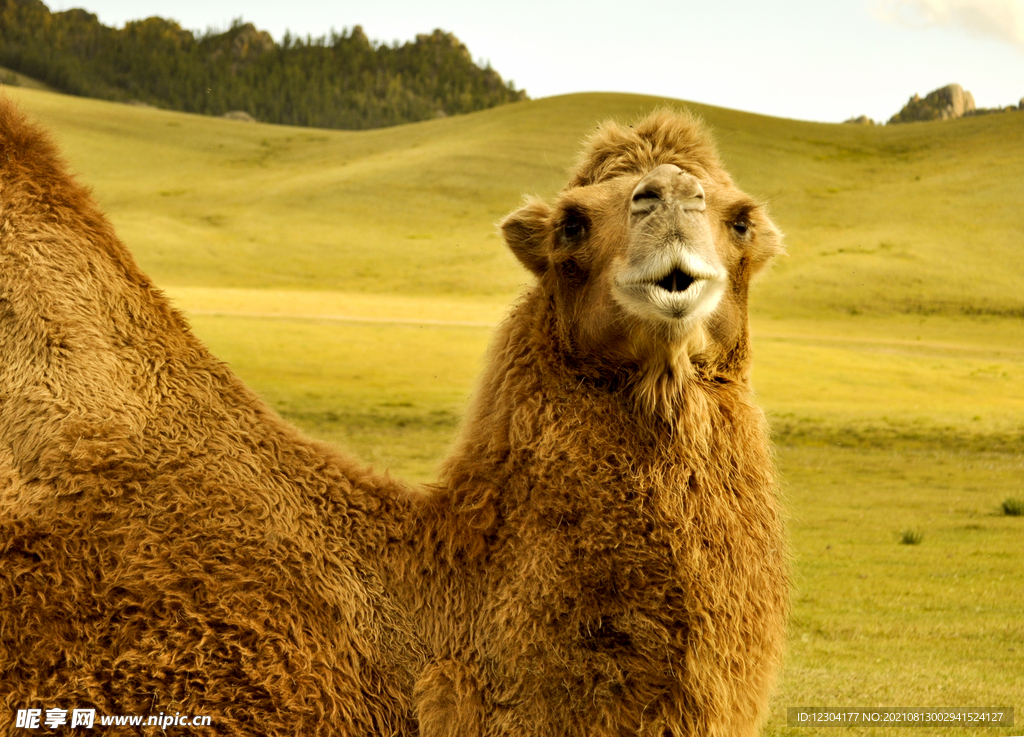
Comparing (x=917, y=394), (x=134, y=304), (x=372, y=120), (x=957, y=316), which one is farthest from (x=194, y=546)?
(x=372, y=120)

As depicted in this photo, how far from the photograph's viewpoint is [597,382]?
10.8ft

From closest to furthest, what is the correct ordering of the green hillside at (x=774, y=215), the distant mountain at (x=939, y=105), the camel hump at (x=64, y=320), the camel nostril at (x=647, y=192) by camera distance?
the camel nostril at (x=647, y=192) < the camel hump at (x=64, y=320) < the green hillside at (x=774, y=215) < the distant mountain at (x=939, y=105)

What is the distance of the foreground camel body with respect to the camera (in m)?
2.93

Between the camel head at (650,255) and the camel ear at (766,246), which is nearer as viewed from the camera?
the camel head at (650,255)

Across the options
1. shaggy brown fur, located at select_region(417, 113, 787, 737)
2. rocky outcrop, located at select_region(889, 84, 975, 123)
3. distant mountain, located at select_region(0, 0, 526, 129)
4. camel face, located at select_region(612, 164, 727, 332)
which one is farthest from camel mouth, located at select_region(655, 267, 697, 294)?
distant mountain, located at select_region(0, 0, 526, 129)

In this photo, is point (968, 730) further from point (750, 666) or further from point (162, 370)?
point (162, 370)

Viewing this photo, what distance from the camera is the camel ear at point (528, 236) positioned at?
141 inches

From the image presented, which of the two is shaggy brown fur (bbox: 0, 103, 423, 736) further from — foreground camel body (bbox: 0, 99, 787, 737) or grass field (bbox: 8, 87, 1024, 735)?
A: grass field (bbox: 8, 87, 1024, 735)

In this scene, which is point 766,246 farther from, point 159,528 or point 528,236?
point 159,528

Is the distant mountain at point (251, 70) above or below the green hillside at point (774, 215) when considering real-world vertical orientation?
above

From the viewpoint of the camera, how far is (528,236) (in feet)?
11.8

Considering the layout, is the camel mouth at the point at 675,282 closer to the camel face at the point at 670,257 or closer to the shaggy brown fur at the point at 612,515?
the camel face at the point at 670,257

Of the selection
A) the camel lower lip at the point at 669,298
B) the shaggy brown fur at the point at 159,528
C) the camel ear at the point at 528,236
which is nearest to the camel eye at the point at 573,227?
the camel ear at the point at 528,236

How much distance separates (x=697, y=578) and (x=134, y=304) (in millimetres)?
2106
